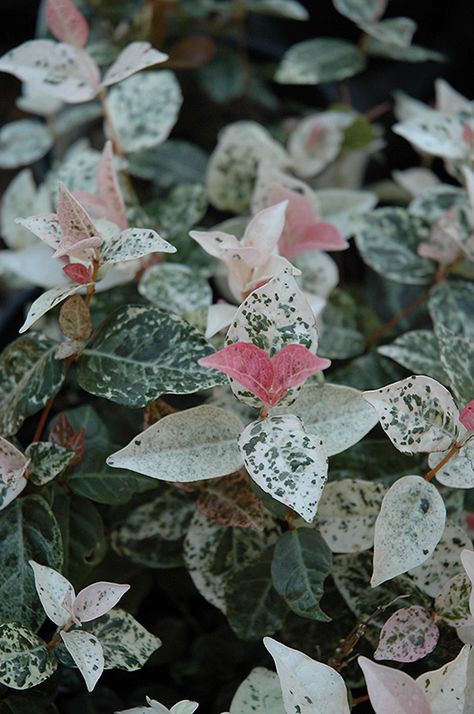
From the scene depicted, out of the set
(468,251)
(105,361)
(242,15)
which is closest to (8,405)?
(105,361)

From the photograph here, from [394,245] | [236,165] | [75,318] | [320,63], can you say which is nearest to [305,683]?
[75,318]

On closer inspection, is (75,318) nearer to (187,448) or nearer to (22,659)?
(187,448)

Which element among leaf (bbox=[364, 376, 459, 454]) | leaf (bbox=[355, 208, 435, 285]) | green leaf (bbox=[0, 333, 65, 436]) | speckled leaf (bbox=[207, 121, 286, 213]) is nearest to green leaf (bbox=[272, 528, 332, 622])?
leaf (bbox=[364, 376, 459, 454])

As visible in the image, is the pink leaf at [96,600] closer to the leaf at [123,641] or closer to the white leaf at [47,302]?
the leaf at [123,641]

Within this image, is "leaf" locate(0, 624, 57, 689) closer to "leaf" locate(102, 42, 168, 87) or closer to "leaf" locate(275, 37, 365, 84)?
"leaf" locate(102, 42, 168, 87)

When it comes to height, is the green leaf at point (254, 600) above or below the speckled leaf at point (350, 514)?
below

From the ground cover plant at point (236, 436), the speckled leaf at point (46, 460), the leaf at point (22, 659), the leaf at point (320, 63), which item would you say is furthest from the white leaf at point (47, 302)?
the leaf at point (320, 63)

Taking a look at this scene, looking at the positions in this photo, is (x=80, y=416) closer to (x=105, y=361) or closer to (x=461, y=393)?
(x=105, y=361)
